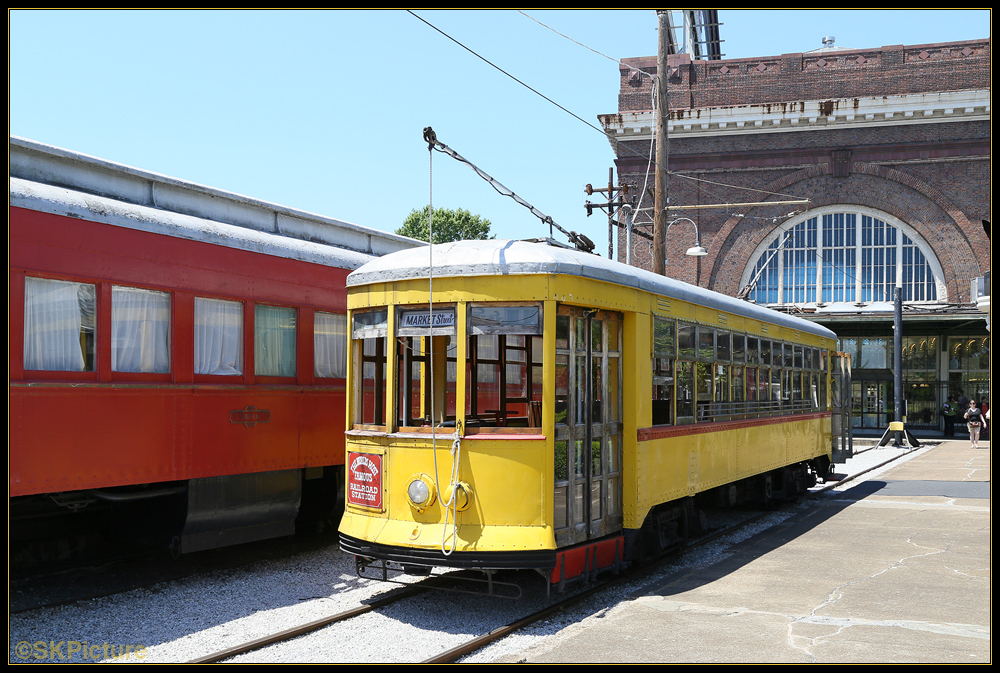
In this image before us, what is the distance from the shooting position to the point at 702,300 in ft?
32.0

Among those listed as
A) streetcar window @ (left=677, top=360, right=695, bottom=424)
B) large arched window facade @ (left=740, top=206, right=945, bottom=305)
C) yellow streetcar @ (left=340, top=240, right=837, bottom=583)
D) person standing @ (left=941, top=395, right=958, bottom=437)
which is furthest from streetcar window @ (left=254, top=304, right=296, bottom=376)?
person standing @ (left=941, top=395, right=958, bottom=437)

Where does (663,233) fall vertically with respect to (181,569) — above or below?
above

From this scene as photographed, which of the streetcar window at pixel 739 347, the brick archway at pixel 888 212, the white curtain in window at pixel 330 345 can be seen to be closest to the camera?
the white curtain in window at pixel 330 345

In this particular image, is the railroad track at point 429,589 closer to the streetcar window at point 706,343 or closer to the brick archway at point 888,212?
the streetcar window at point 706,343

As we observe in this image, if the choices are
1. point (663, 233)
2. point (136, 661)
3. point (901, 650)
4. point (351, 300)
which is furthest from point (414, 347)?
point (663, 233)

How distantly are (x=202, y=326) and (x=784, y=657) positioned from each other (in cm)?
583

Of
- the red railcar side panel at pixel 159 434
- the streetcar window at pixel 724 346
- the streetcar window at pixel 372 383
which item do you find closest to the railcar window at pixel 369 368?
the streetcar window at pixel 372 383

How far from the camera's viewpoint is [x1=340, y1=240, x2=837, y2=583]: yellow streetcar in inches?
281

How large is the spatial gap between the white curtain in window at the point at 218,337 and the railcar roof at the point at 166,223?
2.03 feet

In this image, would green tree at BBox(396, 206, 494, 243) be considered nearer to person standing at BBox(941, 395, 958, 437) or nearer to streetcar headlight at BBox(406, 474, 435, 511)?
person standing at BBox(941, 395, 958, 437)

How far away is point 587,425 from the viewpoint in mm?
7695

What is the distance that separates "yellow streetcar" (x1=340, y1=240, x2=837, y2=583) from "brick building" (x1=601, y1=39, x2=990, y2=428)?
23.4 metres

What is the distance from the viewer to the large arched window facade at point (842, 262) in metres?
32.9

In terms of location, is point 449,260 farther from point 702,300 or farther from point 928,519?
point 928,519
